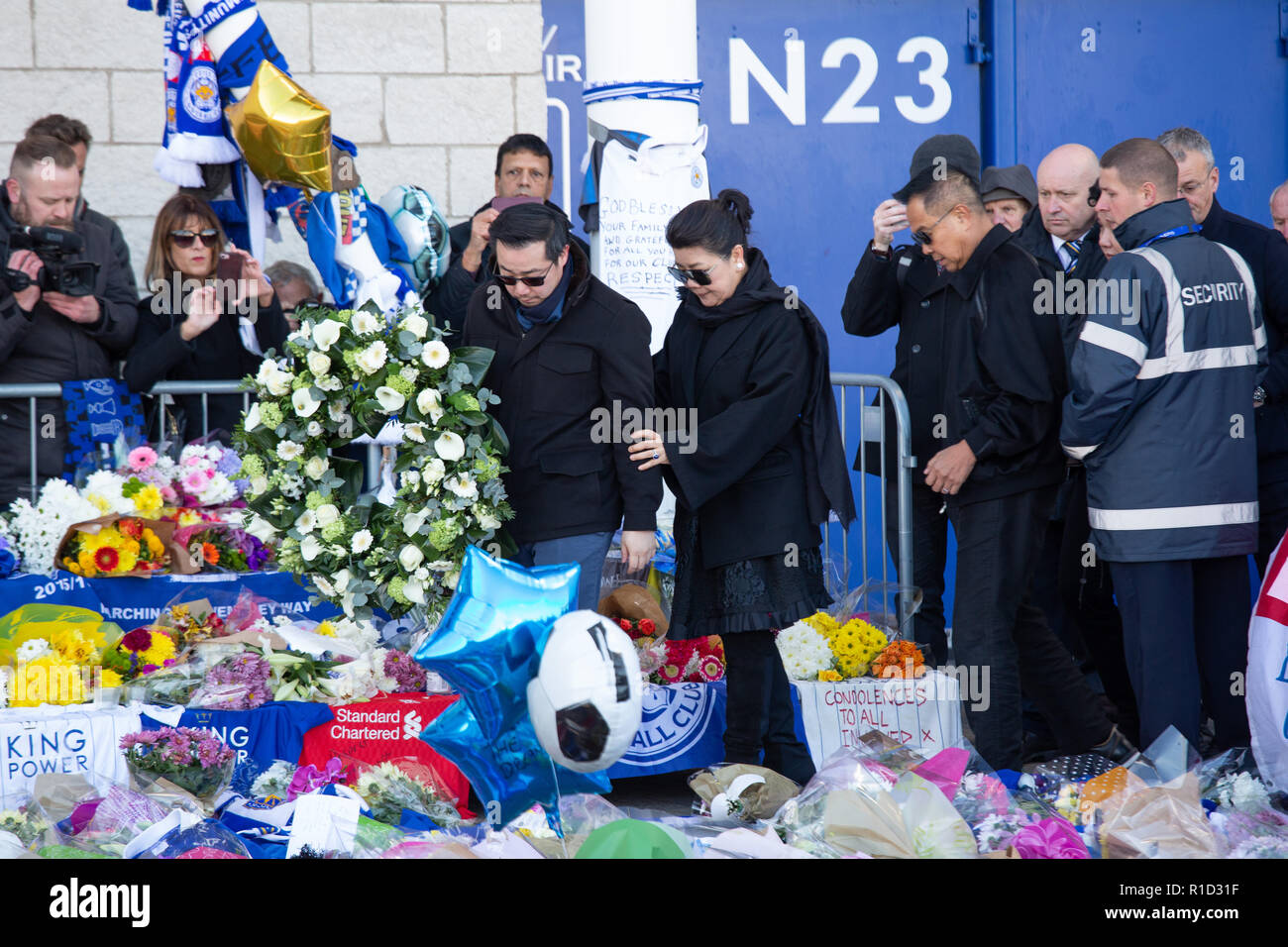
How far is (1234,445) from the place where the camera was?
407 cm

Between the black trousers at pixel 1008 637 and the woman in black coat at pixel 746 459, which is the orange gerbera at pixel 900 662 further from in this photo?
the woman in black coat at pixel 746 459

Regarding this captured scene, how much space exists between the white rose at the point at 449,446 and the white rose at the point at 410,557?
0.85 feet

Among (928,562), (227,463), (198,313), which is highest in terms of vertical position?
(198,313)

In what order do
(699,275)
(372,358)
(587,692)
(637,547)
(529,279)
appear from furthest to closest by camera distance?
(699,275), (637,547), (529,279), (372,358), (587,692)

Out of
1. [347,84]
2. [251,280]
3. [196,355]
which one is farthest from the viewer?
[347,84]

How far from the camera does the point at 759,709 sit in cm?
425

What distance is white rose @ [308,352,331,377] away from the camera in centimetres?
376

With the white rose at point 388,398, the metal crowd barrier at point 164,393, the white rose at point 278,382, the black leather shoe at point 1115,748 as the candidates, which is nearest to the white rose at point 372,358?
the white rose at point 388,398

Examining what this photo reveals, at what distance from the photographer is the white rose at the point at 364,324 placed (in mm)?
3822

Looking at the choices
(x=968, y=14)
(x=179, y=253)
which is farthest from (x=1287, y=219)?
(x=179, y=253)

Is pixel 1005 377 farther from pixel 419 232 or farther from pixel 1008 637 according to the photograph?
pixel 419 232

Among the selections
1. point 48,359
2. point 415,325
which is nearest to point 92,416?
point 48,359

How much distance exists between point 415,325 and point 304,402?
359 mm
